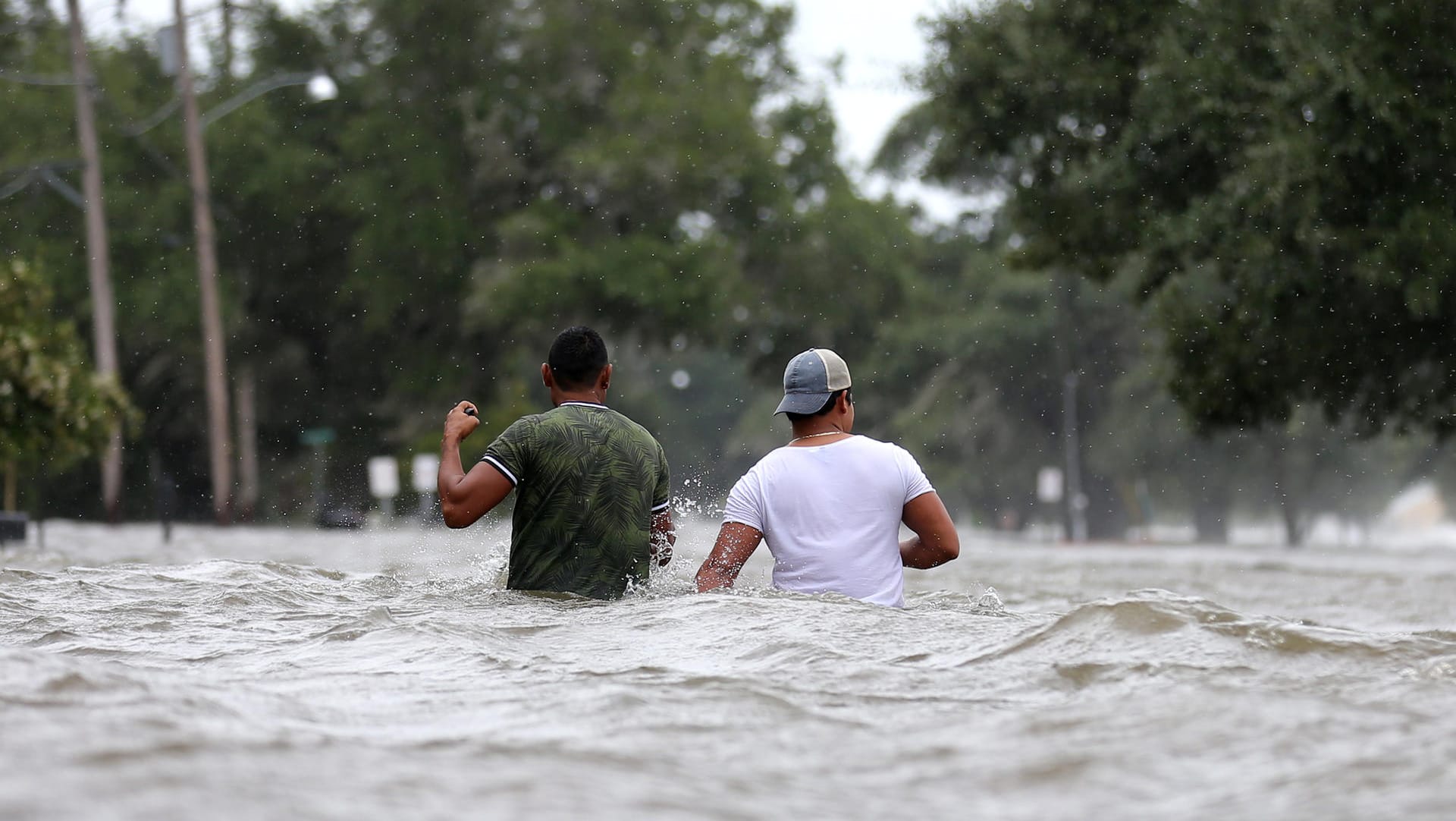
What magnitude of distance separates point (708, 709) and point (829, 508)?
1873 mm

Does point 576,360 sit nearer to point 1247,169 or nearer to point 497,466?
point 497,466

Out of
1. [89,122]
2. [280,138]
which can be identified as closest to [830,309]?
[280,138]

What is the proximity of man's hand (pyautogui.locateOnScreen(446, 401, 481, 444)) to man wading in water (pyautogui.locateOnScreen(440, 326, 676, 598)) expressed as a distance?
0.01m

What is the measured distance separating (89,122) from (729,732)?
33379mm

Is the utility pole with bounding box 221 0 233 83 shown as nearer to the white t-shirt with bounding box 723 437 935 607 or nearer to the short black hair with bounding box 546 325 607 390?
the short black hair with bounding box 546 325 607 390

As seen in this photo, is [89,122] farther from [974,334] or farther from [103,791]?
[103,791]

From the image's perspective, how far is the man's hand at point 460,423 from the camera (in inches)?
287

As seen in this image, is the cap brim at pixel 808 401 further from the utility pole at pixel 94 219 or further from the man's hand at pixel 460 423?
the utility pole at pixel 94 219

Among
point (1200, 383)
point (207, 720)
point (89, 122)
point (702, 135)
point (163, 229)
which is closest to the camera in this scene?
point (207, 720)

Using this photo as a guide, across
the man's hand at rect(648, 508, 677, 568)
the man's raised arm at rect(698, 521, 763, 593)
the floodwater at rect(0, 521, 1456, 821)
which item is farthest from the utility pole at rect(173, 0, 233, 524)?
the man's raised arm at rect(698, 521, 763, 593)

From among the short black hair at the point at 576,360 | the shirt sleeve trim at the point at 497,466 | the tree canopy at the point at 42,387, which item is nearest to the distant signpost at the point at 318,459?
the tree canopy at the point at 42,387

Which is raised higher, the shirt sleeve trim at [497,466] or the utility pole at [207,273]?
the utility pole at [207,273]

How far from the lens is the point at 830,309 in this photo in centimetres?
4741

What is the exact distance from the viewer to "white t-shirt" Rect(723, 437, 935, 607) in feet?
22.6
